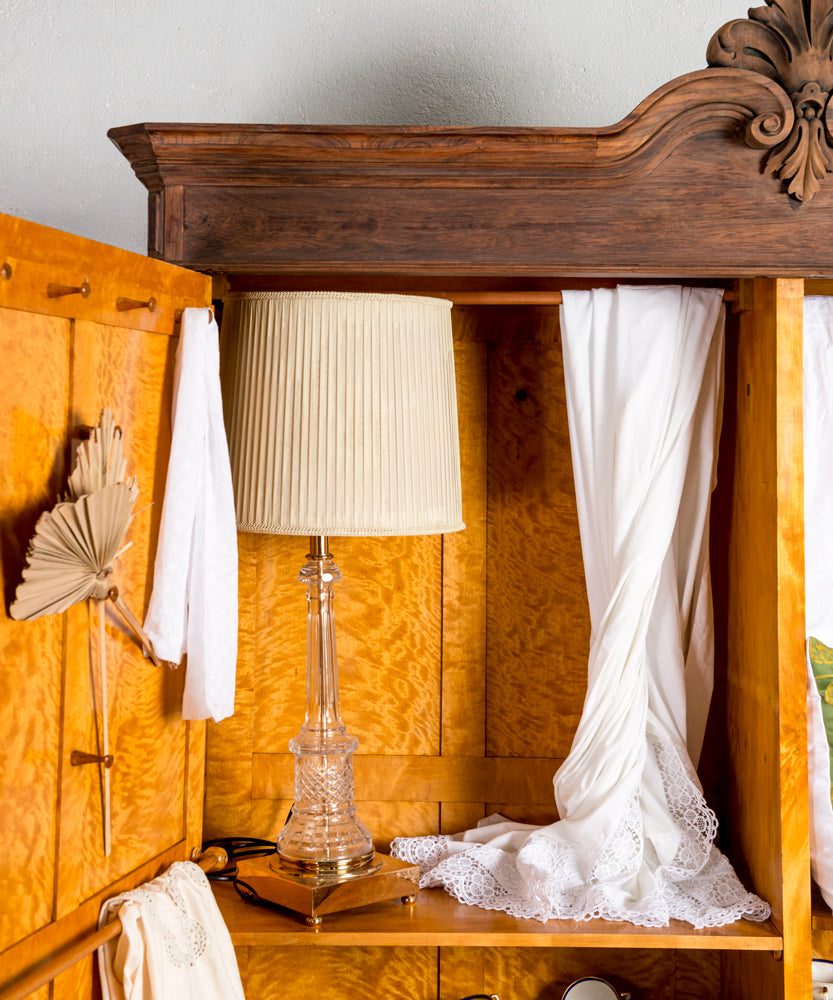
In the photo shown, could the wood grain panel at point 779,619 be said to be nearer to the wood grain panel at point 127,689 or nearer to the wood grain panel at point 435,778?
the wood grain panel at point 435,778

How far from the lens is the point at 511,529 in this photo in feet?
5.59

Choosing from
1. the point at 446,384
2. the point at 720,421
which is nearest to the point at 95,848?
the point at 446,384

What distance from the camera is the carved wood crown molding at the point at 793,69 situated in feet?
4.10

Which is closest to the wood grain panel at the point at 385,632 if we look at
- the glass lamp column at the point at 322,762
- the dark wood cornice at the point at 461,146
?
the glass lamp column at the point at 322,762

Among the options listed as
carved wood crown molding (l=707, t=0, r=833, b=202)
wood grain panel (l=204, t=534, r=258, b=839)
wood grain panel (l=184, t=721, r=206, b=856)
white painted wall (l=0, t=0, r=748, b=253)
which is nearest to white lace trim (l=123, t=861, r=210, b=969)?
wood grain panel (l=184, t=721, r=206, b=856)

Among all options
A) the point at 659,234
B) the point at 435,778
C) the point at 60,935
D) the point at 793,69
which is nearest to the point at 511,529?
the point at 435,778

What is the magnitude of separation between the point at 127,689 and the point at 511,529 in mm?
763

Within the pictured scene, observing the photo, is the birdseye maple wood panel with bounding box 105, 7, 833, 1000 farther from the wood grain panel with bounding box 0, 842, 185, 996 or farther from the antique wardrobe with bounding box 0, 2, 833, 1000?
the wood grain panel with bounding box 0, 842, 185, 996

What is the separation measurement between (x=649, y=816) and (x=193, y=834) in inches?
28.7

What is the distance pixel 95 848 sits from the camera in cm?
115

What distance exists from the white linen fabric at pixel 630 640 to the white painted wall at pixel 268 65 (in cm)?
53

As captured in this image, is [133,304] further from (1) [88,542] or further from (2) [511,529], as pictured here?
(2) [511,529]

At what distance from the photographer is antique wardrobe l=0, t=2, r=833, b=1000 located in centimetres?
128

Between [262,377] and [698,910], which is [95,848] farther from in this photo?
[698,910]
